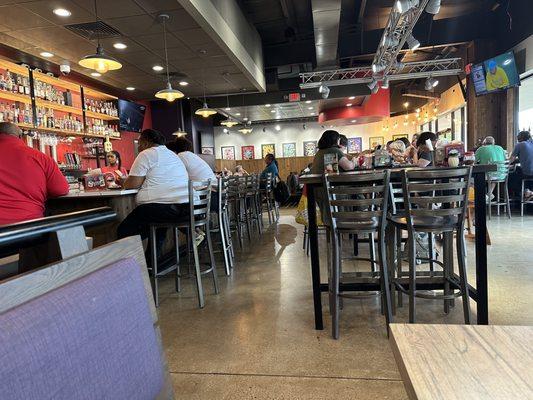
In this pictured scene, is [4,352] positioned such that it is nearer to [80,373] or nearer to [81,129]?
[80,373]

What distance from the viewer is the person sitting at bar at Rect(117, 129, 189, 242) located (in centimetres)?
285

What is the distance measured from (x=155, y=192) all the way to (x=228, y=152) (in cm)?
1382

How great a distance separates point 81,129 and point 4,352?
7.18 metres

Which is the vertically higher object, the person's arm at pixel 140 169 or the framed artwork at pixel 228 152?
the framed artwork at pixel 228 152

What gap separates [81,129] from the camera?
6742mm

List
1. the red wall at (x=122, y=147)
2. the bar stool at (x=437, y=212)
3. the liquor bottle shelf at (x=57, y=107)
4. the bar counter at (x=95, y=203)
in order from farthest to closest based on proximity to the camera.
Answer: the red wall at (x=122, y=147) < the liquor bottle shelf at (x=57, y=107) < the bar counter at (x=95, y=203) < the bar stool at (x=437, y=212)

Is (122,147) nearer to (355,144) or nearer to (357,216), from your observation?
(357,216)

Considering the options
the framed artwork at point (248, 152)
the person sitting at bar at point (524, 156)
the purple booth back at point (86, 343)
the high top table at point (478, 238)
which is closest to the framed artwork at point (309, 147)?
the framed artwork at point (248, 152)

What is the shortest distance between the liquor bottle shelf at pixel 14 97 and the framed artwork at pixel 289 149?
11.7 m

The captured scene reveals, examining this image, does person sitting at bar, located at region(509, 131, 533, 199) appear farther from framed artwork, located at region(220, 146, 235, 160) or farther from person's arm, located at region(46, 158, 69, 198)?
framed artwork, located at region(220, 146, 235, 160)

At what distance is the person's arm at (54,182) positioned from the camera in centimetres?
268

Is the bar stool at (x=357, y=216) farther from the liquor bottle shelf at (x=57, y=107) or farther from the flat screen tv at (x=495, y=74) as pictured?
the flat screen tv at (x=495, y=74)

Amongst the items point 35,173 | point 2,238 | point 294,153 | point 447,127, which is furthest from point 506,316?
point 294,153

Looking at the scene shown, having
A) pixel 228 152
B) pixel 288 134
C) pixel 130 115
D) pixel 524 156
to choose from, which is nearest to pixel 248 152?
pixel 228 152
